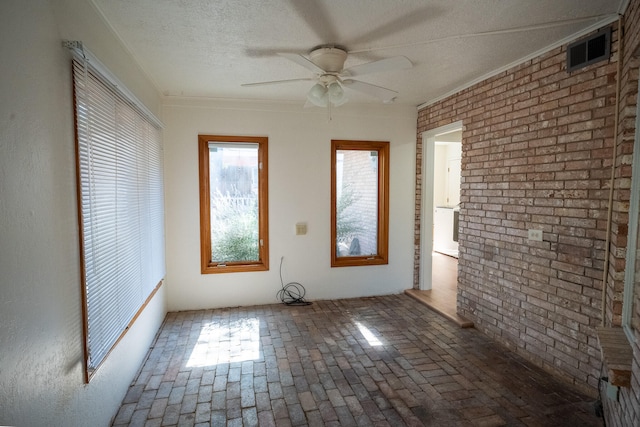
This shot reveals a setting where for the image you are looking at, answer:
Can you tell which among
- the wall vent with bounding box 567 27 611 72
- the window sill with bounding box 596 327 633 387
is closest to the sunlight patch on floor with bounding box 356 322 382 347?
the window sill with bounding box 596 327 633 387

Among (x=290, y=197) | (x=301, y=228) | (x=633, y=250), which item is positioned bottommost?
(x=301, y=228)

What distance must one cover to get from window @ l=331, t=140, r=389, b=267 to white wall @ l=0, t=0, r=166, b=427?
3.28m

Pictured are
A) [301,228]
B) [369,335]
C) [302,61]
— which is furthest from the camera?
[301,228]

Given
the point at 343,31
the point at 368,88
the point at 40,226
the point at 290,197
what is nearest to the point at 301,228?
the point at 290,197

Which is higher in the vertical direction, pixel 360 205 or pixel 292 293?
pixel 360 205

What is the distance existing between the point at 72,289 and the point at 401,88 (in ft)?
11.9

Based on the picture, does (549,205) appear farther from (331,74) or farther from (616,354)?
(331,74)

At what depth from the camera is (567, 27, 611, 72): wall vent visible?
2336mm

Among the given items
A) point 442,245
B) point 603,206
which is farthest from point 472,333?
point 442,245

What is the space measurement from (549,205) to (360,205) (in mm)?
2507

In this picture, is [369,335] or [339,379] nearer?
[339,379]

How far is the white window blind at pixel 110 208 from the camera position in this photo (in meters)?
1.83

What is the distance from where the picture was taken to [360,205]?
4.92 m

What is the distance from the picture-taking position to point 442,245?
8.20 m
